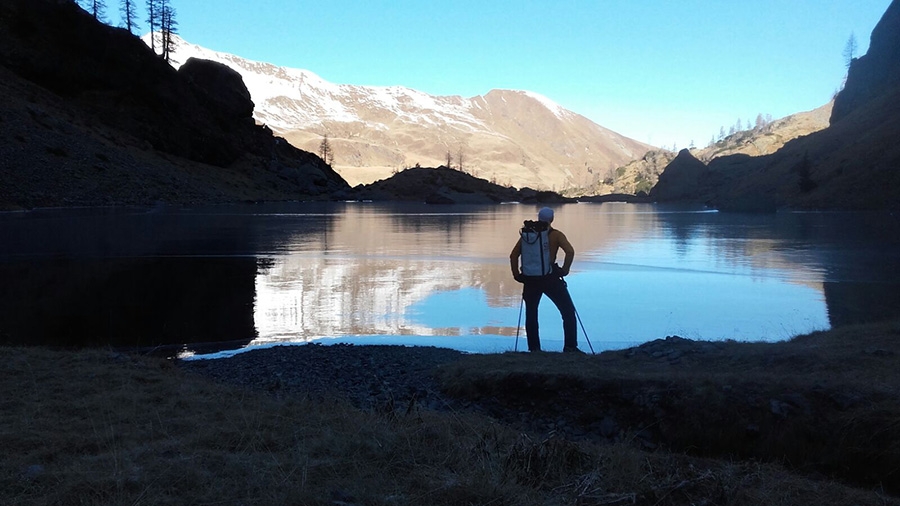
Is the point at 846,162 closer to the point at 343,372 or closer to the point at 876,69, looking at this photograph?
the point at 876,69

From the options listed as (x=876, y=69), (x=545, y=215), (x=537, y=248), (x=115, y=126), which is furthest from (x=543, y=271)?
(x=876, y=69)

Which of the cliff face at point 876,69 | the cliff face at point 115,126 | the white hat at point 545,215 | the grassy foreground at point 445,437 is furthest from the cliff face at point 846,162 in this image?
the cliff face at point 115,126

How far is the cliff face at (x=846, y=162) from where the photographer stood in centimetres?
6675

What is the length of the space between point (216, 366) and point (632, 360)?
5.54 metres

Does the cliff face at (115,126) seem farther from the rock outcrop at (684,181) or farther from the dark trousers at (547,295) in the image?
the rock outcrop at (684,181)

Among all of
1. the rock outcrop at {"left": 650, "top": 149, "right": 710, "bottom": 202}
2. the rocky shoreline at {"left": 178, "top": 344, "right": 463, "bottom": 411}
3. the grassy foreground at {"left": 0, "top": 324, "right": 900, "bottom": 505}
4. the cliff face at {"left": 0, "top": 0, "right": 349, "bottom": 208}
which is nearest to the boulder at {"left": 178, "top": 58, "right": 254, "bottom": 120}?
the cliff face at {"left": 0, "top": 0, "right": 349, "bottom": 208}

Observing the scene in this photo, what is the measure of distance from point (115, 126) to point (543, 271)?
82331 mm

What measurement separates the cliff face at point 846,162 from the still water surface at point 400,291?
4739cm

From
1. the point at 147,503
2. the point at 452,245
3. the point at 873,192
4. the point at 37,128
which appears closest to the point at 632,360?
the point at 147,503

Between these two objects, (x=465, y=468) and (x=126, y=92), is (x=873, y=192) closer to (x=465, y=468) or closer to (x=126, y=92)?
(x=465, y=468)

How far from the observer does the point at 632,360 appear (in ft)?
26.9

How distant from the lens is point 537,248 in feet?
32.2

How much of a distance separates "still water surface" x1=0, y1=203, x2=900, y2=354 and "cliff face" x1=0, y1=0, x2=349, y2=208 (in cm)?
2638

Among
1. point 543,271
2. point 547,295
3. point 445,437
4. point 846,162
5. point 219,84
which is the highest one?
point 219,84
